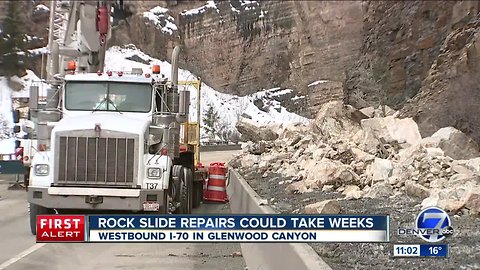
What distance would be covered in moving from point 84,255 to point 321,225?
5202 millimetres

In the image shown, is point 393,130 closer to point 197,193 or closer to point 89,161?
point 197,193

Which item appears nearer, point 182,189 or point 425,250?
point 425,250

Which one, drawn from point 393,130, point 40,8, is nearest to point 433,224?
point 393,130

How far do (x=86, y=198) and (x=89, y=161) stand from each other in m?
0.62

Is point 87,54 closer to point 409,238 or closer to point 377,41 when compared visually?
point 409,238

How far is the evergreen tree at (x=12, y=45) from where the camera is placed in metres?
70.9

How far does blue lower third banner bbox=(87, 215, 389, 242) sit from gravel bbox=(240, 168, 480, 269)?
70cm

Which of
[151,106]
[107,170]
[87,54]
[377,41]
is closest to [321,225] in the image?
[107,170]

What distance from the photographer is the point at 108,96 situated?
1170 centimetres

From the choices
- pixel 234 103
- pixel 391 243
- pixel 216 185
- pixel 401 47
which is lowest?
pixel 216 185

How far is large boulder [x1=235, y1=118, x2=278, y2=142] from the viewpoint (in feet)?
97.2

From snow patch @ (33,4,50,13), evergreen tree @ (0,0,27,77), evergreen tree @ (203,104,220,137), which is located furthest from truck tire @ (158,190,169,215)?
snow patch @ (33,4,50,13)

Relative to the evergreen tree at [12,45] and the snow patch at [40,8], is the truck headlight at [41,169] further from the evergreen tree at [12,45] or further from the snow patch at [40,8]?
the snow patch at [40,8]

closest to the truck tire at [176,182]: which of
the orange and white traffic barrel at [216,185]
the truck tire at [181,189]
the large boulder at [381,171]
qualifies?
the truck tire at [181,189]
